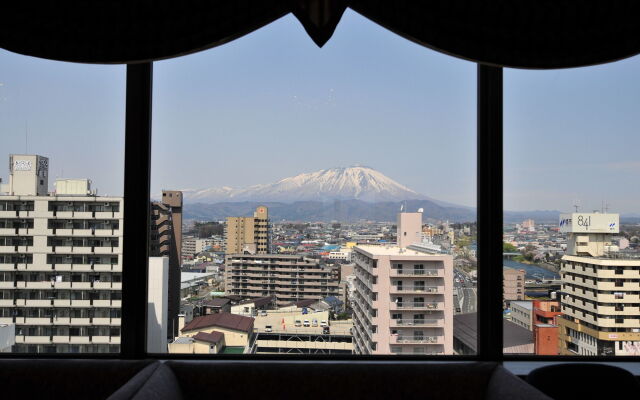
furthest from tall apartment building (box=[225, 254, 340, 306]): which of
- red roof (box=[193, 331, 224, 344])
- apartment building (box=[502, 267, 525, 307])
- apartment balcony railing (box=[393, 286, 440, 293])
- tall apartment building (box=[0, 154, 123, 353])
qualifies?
apartment building (box=[502, 267, 525, 307])

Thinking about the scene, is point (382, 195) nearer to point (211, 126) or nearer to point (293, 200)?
point (293, 200)

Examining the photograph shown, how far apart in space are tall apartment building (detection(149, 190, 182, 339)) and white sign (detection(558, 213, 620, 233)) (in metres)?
1.94

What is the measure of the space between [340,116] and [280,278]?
87 cm

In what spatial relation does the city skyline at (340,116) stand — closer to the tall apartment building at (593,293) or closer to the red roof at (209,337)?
the tall apartment building at (593,293)

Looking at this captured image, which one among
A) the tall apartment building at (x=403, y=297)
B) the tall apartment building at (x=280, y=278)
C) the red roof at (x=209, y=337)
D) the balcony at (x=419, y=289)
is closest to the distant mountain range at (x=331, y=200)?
the tall apartment building at (x=403, y=297)

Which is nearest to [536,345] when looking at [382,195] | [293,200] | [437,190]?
[437,190]

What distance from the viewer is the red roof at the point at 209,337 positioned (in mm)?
2021

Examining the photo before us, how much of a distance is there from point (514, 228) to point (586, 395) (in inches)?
30.0

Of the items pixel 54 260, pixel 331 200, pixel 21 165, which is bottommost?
pixel 54 260

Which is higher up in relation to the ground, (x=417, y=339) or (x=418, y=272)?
(x=418, y=272)

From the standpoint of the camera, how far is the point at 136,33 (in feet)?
5.23

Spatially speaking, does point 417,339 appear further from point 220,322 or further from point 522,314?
point 220,322

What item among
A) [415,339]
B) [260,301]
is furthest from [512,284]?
[260,301]

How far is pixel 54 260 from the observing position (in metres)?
2.04
